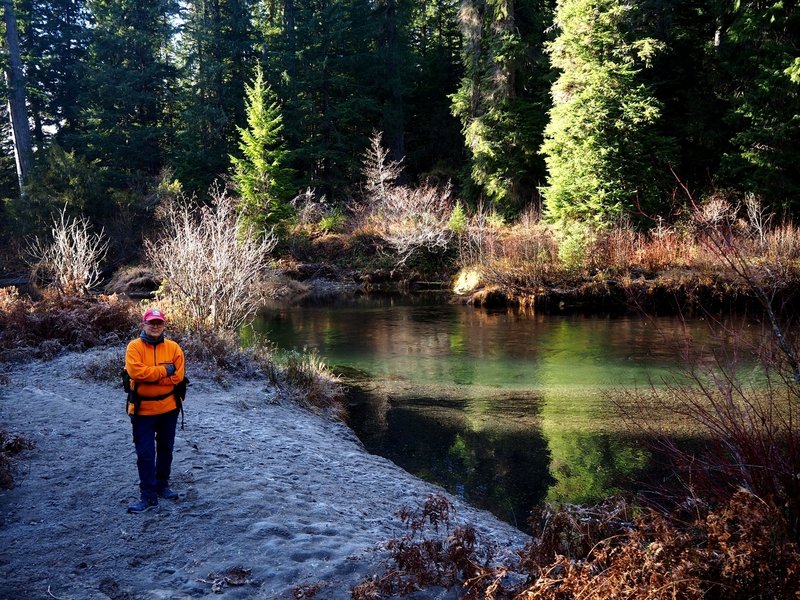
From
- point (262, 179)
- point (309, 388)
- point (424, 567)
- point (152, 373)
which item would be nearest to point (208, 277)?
point (309, 388)

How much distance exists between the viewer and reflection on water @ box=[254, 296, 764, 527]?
8.25 m

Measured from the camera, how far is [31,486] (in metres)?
6.09

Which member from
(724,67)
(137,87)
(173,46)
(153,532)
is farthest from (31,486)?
(173,46)

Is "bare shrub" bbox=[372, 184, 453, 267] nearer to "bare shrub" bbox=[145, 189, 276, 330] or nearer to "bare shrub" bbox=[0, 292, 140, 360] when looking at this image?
"bare shrub" bbox=[145, 189, 276, 330]

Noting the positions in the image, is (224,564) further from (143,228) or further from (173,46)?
(173,46)

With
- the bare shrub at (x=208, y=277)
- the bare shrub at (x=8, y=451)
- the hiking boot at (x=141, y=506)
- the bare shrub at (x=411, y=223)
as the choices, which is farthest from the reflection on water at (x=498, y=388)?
the bare shrub at (x=411, y=223)

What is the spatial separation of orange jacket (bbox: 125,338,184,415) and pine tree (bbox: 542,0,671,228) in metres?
21.7

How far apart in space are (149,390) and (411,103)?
42.5 metres

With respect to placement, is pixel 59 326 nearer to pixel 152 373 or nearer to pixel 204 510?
pixel 152 373

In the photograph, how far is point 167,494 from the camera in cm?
580

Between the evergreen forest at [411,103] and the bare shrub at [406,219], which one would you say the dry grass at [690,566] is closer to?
the evergreen forest at [411,103]

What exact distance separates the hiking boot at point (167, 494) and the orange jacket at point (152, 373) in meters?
0.81

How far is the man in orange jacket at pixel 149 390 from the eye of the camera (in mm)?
5438

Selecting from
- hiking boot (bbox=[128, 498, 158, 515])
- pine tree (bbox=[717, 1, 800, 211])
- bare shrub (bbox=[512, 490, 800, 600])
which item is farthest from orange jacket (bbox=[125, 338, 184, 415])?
pine tree (bbox=[717, 1, 800, 211])
